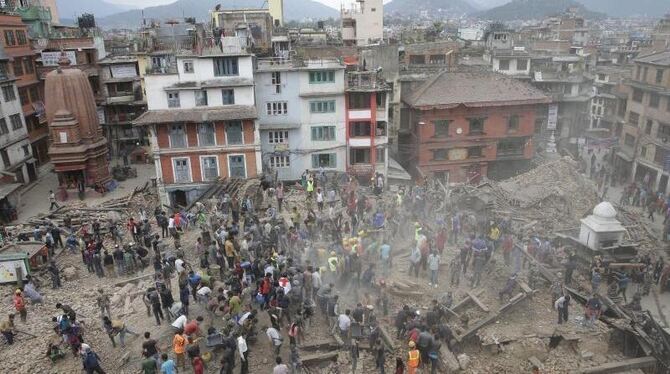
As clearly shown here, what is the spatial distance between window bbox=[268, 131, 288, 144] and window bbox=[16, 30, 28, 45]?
30.4 m

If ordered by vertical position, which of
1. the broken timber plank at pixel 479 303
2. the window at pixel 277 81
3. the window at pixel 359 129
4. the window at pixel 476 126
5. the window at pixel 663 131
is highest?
the window at pixel 277 81

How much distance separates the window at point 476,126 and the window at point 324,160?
14.8 metres

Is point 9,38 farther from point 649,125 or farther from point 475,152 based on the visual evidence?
point 649,125

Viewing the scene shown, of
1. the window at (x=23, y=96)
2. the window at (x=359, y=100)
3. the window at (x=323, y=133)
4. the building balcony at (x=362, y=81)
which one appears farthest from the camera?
the window at (x=23, y=96)

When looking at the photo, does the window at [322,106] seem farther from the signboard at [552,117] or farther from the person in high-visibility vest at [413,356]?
the signboard at [552,117]

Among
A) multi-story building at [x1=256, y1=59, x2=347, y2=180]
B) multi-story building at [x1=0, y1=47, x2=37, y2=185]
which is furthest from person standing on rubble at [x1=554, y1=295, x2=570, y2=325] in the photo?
multi-story building at [x1=0, y1=47, x2=37, y2=185]

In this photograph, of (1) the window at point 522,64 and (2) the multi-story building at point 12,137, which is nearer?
(2) the multi-story building at point 12,137

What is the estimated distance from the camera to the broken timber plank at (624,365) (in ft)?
67.3

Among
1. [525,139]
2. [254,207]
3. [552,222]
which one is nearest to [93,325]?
[254,207]

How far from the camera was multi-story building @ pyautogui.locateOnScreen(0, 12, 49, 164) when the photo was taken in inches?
2009

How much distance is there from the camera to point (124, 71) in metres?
61.2

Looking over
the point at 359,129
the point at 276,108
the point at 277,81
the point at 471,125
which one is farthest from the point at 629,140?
the point at 277,81

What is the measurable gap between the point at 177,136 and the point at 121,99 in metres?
23.8

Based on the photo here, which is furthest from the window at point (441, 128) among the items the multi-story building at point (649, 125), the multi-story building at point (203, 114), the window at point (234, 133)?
the multi-story building at point (649, 125)
